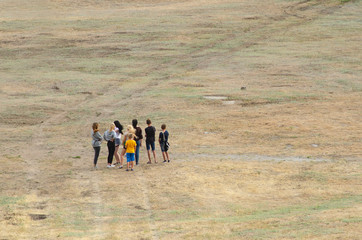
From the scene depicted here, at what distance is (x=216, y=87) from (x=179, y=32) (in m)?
17.3

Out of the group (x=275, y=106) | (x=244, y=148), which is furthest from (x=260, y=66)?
(x=244, y=148)

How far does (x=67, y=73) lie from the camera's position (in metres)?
45.9

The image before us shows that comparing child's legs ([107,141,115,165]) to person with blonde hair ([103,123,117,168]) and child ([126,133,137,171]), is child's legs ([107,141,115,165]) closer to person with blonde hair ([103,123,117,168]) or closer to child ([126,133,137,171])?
person with blonde hair ([103,123,117,168])

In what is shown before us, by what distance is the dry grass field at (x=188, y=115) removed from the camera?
70.4ft

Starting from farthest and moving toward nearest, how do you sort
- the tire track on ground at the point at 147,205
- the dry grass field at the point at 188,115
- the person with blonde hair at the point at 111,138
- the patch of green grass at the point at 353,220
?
the person with blonde hair at the point at 111,138, the dry grass field at the point at 188,115, the tire track on ground at the point at 147,205, the patch of green grass at the point at 353,220

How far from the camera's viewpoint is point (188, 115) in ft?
119

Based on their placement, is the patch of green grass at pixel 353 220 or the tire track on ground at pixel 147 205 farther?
the tire track on ground at pixel 147 205

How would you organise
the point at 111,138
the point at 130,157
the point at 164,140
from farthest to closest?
the point at 164,140 < the point at 111,138 < the point at 130,157

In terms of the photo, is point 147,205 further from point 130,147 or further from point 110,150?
point 110,150

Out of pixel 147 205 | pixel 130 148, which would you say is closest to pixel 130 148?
pixel 130 148

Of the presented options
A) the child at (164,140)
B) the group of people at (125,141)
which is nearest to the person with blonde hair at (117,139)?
the group of people at (125,141)

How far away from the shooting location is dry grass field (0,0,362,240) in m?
21.5

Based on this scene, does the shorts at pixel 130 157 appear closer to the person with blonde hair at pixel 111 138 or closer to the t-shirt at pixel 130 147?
the t-shirt at pixel 130 147

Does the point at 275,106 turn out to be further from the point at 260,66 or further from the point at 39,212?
the point at 39,212
